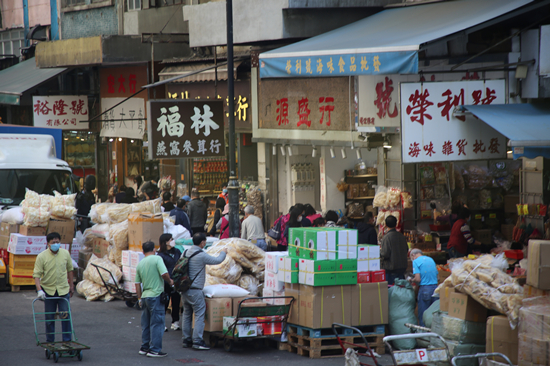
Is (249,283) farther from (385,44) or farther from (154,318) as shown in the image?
(385,44)

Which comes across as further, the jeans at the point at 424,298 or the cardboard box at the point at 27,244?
the cardboard box at the point at 27,244

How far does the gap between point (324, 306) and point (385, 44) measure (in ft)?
14.5

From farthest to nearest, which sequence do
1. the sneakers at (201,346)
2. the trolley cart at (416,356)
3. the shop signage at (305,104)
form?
the shop signage at (305,104) < the sneakers at (201,346) < the trolley cart at (416,356)

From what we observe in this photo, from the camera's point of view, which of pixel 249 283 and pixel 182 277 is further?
pixel 249 283

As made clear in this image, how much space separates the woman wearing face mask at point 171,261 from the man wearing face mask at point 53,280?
154cm

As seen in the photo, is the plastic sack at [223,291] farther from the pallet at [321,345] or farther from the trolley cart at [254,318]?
the pallet at [321,345]

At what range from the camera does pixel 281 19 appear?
16844 millimetres

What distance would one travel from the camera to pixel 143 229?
44.7 ft

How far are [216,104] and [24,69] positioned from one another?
52.7 ft

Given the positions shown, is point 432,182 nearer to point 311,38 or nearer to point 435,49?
point 435,49

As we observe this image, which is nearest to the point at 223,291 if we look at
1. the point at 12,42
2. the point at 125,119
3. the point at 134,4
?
the point at 125,119

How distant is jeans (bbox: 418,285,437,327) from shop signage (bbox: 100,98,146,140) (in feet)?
45.9

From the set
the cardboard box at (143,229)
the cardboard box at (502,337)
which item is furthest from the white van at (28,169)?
the cardboard box at (502,337)

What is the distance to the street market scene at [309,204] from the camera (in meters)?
10.4
